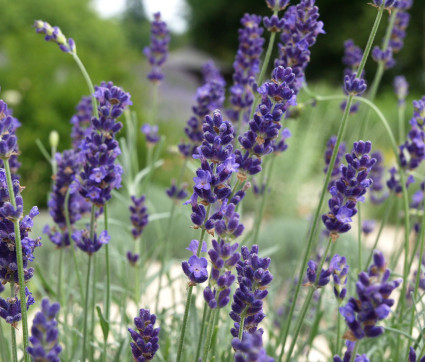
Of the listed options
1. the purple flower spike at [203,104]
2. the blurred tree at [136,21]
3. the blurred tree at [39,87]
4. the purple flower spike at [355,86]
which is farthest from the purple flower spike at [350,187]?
the blurred tree at [136,21]

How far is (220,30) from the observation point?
62.7 feet

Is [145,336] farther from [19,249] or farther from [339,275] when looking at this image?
[339,275]

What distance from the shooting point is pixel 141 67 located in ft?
51.7

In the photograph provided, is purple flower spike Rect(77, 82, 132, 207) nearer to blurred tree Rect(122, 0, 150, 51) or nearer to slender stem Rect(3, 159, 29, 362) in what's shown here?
slender stem Rect(3, 159, 29, 362)

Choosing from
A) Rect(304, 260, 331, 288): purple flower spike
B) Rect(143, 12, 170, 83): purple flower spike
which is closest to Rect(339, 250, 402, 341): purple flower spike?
Rect(304, 260, 331, 288): purple flower spike

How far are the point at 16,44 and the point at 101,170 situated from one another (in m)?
9.37

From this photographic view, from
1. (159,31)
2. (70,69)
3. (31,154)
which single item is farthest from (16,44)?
(159,31)

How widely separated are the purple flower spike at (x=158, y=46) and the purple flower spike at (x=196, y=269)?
1.32 metres

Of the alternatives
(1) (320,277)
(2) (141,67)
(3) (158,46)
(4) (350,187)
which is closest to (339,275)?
(1) (320,277)

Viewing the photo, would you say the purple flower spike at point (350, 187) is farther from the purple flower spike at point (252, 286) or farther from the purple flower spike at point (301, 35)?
the purple flower spike at point (301, 35)

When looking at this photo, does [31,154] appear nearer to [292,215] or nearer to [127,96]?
[292,215]

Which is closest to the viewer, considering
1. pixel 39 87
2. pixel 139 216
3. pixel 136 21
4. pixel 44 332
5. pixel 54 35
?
pixel 44 332

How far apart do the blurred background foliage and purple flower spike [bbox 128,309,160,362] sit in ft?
11.4

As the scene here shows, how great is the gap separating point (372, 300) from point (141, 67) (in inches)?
614
